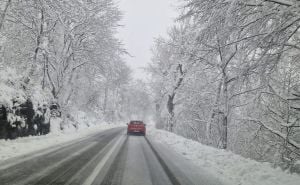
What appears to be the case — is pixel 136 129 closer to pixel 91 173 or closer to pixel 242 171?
pixel 242 171

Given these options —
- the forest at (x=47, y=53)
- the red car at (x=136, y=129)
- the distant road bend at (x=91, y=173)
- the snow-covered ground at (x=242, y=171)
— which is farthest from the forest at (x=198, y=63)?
the red car at (x=136, y=129)

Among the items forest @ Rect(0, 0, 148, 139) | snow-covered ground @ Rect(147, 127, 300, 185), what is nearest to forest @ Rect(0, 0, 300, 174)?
forest @ Rect(0, 0, 148, 139)

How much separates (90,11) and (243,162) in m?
17.7

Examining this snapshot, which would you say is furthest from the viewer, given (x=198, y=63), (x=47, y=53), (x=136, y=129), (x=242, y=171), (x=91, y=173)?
(x=136, y=129)

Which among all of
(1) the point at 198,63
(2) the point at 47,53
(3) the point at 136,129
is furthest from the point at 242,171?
(3) the point at 136,129

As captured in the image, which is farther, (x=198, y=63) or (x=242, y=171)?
(x=198, y=63)

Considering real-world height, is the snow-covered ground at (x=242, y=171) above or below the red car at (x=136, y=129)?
below

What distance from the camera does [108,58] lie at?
26016 mm

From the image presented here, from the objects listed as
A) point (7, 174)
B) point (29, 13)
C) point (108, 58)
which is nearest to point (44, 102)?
point (29, 13)

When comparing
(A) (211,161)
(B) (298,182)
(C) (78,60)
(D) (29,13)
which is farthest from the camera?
(C) (78,60)

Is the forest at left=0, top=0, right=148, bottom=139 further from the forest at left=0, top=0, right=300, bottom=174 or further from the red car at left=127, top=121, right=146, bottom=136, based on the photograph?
the red car at left=127, top=121, right=146, bottom=136

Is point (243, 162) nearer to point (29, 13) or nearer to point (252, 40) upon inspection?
point (252, 40)

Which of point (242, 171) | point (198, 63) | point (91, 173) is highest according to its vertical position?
point (198, 63)

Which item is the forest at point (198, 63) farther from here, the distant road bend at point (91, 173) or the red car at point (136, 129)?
the red car at point (136, 129)
